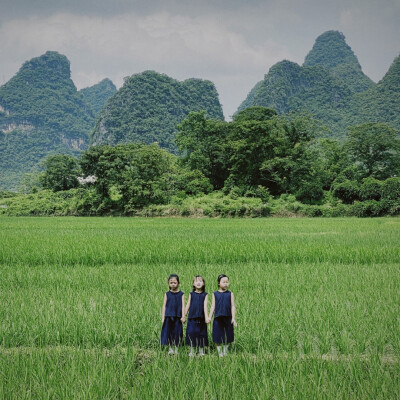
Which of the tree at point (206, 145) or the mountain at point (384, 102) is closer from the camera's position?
the tree at point (206, 145)

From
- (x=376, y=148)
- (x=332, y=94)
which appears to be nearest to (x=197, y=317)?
(x=376, y=148)

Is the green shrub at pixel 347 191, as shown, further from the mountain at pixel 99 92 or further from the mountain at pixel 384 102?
the mountain at pixel 99 92

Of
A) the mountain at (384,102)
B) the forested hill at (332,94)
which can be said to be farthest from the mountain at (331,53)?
the mountain at (384,102)

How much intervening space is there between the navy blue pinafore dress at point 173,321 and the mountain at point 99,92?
168128 millimetres

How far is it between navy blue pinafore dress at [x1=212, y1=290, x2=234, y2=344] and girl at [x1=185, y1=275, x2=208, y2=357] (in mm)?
74

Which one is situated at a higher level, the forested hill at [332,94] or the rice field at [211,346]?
the forested hill at [332,94]

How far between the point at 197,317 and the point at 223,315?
0.17 meters

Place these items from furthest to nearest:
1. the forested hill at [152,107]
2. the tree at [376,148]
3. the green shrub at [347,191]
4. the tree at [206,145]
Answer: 1. the forested hill at [152,107]
2. the tree at [206,145]
3. the tree at [376,148]
4. the green shrub at [347,191]

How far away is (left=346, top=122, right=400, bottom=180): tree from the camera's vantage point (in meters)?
25.0

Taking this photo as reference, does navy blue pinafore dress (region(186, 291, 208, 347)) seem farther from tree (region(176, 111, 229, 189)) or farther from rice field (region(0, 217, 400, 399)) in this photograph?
tree (region(176, 111, 229, 189))

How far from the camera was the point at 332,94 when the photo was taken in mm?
73062

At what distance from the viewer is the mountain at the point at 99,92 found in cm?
16025

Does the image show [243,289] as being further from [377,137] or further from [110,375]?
[377,137]

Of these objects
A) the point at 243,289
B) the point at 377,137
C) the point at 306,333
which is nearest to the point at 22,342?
the point at 306,333
